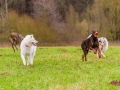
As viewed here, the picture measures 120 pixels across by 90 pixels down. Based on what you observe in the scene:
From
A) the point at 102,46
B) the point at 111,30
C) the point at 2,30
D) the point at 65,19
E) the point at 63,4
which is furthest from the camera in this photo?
the point at 63,4

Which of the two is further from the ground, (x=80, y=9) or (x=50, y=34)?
(x=80, y=9)

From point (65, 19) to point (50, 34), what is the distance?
526 inches

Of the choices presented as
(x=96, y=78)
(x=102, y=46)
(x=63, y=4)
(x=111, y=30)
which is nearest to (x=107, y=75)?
(x=96, y=78)

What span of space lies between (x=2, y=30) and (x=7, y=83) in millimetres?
33792

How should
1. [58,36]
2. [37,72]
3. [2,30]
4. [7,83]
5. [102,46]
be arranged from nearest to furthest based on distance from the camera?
1. [7,83]
2. [37,72]
3. [102,46]
4. [2,30]
5. [58,36]

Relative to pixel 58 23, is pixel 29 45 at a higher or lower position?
lower

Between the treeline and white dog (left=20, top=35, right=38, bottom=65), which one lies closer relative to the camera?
white dog (left=20, top=35, right=38, bottom=65)

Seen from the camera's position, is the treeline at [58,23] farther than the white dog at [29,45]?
Yes

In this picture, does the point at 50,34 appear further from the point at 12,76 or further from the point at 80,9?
the point at 12,76

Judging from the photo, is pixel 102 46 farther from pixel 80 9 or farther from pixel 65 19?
pixel 80 9

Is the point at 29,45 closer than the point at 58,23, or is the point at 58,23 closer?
the point at 29,45

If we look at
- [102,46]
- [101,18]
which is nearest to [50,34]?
[101,18]

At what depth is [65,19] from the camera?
185 ft

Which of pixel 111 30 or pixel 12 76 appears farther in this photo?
pixel 111 30
